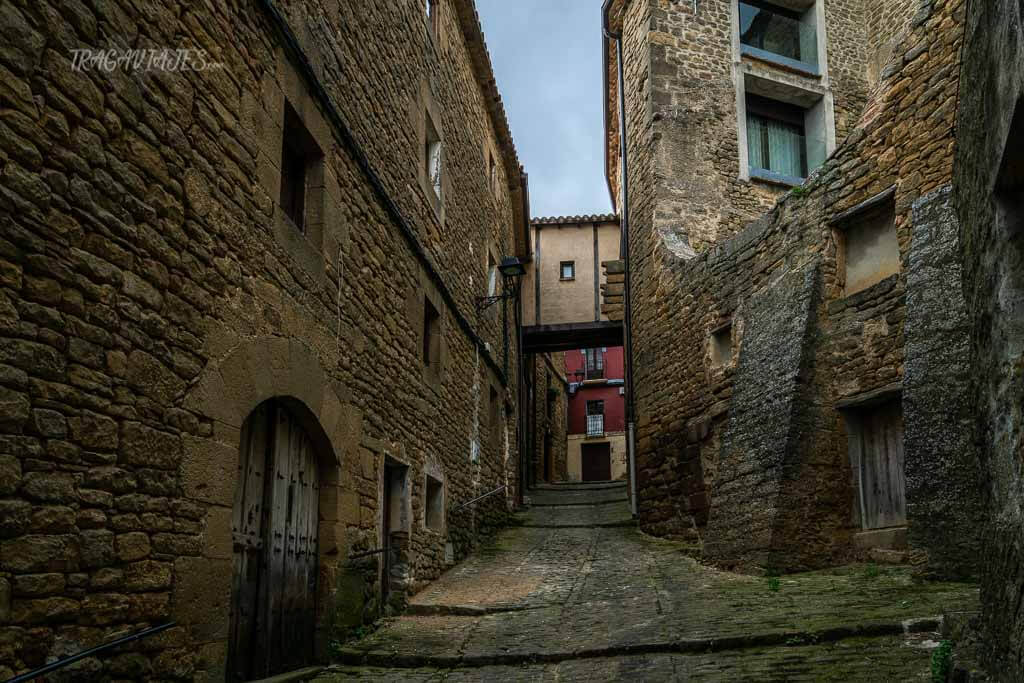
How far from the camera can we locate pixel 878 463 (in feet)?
24.5

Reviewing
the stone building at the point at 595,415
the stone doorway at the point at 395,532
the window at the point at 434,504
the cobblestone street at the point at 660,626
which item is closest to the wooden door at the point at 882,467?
the cobblestone street at the point at 660,626

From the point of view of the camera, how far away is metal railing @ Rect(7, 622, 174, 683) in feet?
9.95

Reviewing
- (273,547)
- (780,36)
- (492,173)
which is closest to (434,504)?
(273,547)

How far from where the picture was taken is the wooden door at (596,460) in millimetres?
30016

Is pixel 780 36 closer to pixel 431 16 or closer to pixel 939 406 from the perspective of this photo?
pixel 431 16

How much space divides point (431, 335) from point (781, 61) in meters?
8.61

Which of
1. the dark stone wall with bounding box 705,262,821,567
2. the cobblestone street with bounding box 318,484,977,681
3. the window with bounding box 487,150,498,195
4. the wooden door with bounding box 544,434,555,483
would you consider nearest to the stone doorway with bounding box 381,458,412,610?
the cobblestone street with bounding box 318,484,977,681

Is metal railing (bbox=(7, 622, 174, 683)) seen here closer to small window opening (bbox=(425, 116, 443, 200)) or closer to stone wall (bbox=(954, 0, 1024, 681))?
stone wall (bbox=(954, 0, 1024, 681))

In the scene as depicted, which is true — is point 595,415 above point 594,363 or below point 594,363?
below

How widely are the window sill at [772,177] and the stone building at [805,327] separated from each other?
0.04 m

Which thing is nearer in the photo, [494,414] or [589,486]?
[494,414]

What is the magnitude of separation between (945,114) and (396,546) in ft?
19.2

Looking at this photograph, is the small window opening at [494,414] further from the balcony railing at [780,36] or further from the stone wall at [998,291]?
the stone wall at [998,291]

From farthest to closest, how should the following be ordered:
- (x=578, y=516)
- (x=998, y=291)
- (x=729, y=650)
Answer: (x=578, y=516), (x=729, y=650), (x=998, y=291)
